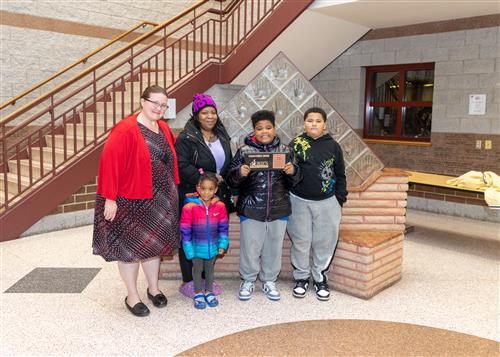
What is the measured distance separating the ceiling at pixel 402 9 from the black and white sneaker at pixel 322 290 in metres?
3.57

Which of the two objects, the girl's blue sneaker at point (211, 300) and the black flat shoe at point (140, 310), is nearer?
the black flat shoe at point (140, 310)

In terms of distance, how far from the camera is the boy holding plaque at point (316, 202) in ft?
9.67

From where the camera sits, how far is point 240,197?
2.98 m

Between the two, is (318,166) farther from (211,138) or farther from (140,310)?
(140,310)

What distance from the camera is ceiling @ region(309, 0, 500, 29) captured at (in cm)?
521

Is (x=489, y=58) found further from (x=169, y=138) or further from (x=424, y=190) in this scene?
(x=169, y=138)

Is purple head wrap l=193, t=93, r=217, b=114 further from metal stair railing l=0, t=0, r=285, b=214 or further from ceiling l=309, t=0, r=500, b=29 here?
ceiling l=309, t=0, r=500, b=29

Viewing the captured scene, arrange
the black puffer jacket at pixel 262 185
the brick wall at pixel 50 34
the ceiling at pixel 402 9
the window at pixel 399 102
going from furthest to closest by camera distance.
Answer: the window at pixel 399 102, the brick wall at pixel 50 34, the ceiling at pixel 402 9, the black puffer jacket at pixel 262 185

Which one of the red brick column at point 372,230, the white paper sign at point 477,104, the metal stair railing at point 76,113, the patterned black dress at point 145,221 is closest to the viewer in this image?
the patterned black dress at point 145,221

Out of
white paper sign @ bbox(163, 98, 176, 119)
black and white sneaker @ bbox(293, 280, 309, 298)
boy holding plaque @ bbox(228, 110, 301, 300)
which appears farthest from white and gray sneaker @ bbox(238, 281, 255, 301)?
white paper sign @ bbox(163, 98, 176, 119)

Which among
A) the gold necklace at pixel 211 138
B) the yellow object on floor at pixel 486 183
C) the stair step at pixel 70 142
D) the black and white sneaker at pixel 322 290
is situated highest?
the gold necklace at pixel 211 138

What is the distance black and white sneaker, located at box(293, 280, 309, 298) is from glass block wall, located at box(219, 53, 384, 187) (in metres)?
1.05

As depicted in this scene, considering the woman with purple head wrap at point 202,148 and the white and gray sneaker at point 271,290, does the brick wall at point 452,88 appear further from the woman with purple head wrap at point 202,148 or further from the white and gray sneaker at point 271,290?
the woman with purple head wrap at point 202,148

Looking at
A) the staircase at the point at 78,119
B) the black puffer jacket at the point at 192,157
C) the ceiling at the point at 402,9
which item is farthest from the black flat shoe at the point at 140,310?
the ceiling at the point at 402,9
